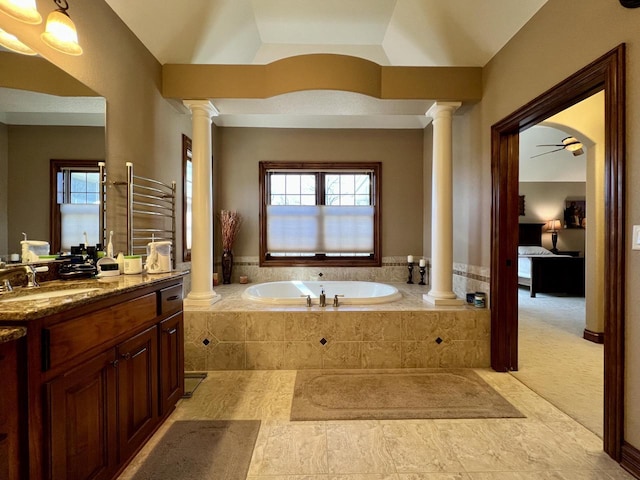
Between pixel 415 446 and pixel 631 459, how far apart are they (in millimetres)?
1028

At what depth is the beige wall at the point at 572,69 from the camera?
156 centimetres

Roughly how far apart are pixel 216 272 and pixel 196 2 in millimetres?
2919

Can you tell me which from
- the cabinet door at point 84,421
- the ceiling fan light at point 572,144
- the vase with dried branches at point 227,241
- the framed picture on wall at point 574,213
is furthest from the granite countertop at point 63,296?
the framed picture on wall at point 574,213

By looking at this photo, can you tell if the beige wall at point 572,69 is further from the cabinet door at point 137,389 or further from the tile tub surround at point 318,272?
the cabinet door at point 137,389

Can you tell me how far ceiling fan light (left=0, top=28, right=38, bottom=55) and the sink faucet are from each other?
1028 mm

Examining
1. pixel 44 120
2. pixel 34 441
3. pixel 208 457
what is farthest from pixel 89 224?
pixel 208 457

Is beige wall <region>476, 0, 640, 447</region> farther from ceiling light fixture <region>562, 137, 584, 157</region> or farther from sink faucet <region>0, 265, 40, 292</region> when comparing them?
sink faucet <region>0, 265, 40, 292</region>

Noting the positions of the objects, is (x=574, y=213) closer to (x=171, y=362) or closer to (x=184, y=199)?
(x=184, y=199)

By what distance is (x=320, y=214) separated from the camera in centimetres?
434

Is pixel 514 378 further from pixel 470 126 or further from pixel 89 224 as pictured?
pixel 89 224

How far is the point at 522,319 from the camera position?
441 centimetres

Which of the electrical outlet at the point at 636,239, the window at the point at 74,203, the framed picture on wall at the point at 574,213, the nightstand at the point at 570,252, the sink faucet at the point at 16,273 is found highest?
the framed picture on wall at the point at 574,213

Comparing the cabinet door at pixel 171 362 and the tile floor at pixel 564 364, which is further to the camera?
the tile floor at pixel 564 364

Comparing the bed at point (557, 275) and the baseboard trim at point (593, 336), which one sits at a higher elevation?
the bed at point (557, 275)
